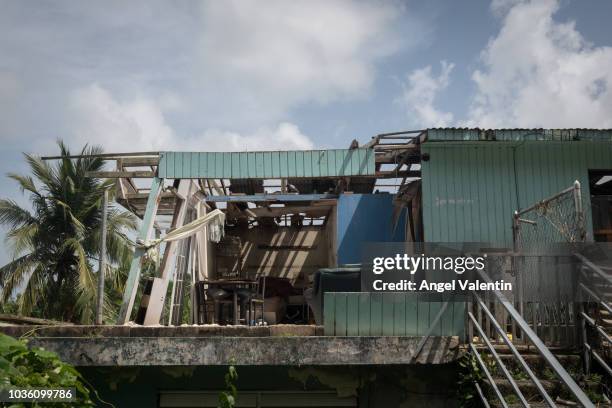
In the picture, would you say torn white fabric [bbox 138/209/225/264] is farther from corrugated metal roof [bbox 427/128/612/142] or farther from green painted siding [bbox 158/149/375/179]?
corrugated metal roof [bbox 427/128/612/142]

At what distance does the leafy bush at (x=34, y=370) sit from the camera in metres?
2.79

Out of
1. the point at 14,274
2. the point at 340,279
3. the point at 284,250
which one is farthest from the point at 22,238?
the point at 340,279

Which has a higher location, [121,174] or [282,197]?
[121,174]

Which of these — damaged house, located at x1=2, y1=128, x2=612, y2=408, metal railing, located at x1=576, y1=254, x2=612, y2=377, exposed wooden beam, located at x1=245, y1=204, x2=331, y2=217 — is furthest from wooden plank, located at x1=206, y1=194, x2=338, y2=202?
metal railing, located at x1=576, y1=254, x2=612, y2=377

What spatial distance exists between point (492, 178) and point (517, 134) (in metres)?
0.82

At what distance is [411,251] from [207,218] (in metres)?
3.45

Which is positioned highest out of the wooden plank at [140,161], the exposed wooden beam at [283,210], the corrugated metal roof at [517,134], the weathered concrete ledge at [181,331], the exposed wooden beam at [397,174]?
the corrugated metal roof at [517,134]

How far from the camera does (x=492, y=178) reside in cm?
1012

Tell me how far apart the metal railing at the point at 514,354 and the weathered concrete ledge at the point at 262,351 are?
442mm

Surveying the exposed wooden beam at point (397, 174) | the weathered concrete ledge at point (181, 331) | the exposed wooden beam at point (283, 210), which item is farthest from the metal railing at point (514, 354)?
the exposed wooden beam at point (283, 210)

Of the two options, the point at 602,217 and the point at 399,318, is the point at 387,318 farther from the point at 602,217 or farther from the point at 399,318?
the point at 602,217

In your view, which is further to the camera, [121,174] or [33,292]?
[33,292]

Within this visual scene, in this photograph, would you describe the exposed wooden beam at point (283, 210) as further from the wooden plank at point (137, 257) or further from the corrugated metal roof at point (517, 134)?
the corrugated metal roof at point (517, 134)

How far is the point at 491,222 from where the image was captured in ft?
32.7
